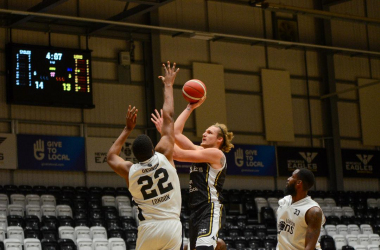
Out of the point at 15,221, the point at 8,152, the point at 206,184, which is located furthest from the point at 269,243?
the point at 206,184

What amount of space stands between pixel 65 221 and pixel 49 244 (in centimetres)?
216

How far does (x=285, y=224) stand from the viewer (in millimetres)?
7273

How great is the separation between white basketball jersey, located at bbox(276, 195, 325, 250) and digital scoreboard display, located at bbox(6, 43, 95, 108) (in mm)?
11558

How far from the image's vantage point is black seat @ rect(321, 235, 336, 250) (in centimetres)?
1658

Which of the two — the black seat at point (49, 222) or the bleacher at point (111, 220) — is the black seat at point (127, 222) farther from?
the black seat at point (49, 222)

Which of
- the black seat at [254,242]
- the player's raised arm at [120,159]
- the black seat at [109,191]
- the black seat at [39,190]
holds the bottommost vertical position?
the black seat at [254,242]

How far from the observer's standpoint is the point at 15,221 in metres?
14.9

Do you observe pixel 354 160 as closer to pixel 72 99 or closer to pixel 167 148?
pixel 72 99

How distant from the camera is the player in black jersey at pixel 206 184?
7609 mm

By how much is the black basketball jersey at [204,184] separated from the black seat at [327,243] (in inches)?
370

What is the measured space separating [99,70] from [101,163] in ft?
9.10

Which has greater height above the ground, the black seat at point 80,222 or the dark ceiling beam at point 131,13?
the dark ceiling beam at point 131,13

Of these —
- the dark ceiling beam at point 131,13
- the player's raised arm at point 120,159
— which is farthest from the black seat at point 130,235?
the player's raised arm at point 120,159

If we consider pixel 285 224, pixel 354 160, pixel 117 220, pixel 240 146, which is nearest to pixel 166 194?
pixel 285 224
